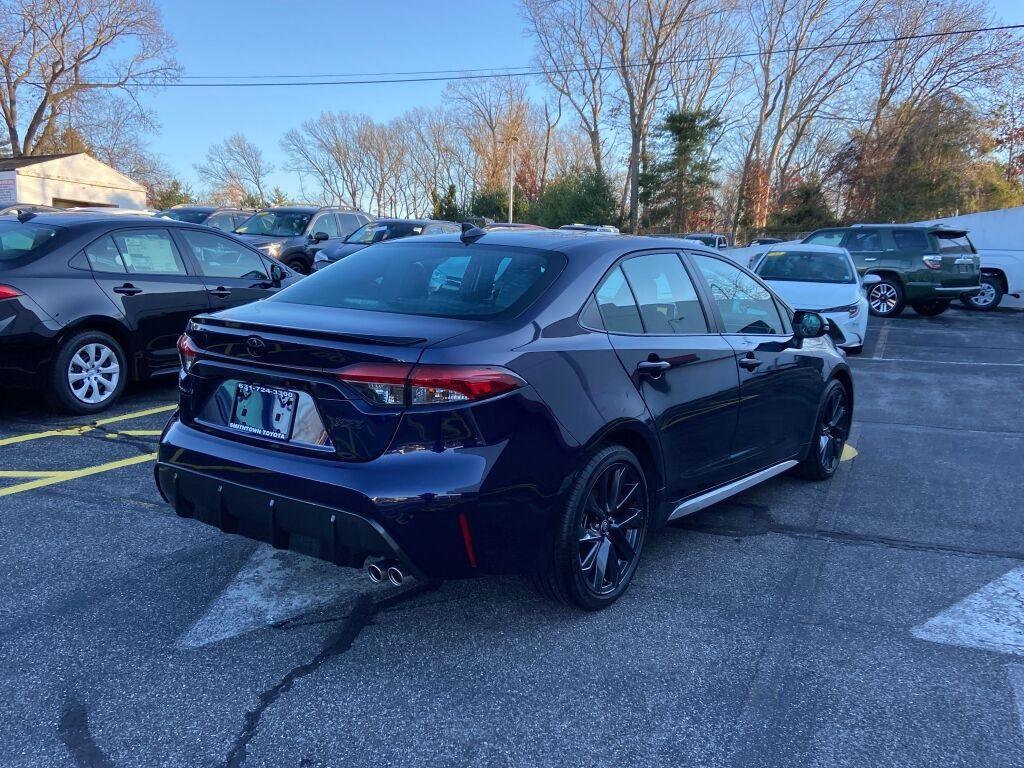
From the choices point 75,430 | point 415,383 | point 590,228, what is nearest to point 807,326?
point 415,383

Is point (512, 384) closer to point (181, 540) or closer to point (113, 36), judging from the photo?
point (181, 540)

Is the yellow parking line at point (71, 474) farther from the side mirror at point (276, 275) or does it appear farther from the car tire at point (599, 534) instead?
the car tire at point (599, 534)

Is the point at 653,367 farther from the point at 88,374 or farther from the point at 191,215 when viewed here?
the point at 191,215

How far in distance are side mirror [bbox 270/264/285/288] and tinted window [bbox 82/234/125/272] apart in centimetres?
156

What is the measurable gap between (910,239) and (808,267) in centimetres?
521

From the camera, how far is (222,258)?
762 centimetres

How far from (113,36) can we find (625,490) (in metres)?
53.6

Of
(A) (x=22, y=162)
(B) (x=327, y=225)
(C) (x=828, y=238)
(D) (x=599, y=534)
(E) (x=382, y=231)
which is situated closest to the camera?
(D) (x=599, y=534)

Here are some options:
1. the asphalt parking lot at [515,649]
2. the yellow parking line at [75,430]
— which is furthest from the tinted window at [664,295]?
the yellow parking line at [75,430]

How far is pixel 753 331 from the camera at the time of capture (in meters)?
4.48

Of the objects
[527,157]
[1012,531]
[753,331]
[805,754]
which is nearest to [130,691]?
[805,754]

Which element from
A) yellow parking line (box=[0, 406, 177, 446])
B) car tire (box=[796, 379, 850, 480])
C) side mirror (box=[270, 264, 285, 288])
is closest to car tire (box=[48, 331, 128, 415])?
yellow parking line (box=[0, 406, 177, 446])

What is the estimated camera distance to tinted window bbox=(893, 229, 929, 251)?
15.8 m

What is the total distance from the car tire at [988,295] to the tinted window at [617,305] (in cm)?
1748
